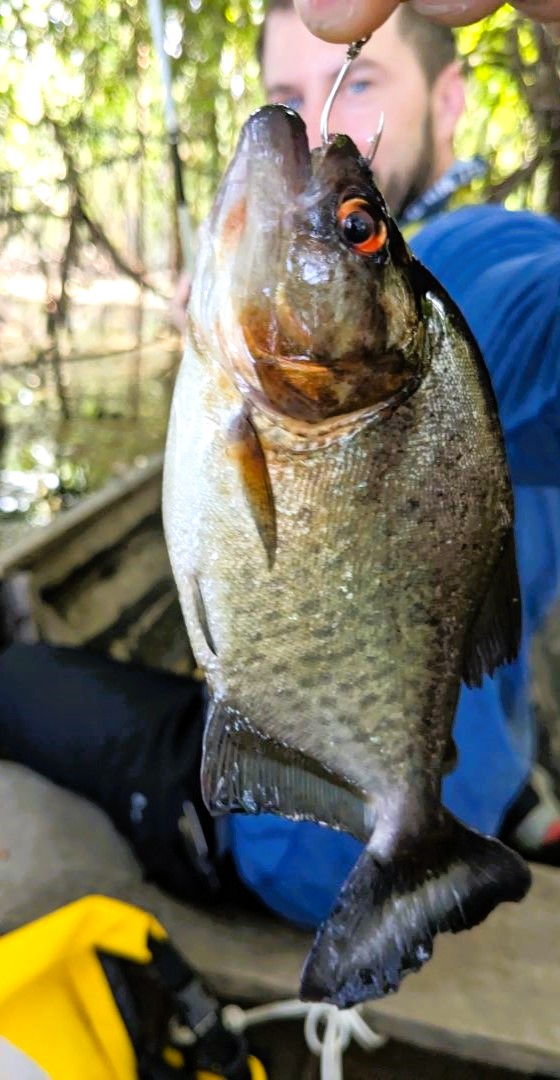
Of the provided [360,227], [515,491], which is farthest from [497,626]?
[515,491]

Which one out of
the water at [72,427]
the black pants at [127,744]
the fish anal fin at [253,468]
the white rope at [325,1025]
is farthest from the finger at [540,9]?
the water at [72,427]

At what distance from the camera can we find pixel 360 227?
0.69m

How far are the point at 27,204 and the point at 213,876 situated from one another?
4.57 m


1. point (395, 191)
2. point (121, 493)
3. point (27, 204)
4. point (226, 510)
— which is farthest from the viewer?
point (27, 204)

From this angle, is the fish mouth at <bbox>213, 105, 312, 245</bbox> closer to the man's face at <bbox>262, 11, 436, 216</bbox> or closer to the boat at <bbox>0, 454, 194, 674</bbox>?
the man's face at <bbox>262, 11, 436, 216</bbox>

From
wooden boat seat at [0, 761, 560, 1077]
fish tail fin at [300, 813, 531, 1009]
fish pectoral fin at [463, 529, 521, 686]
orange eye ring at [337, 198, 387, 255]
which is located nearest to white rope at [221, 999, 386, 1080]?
wooden boat seat at [0, 761, 560, 1077]

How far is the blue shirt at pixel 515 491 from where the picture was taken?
1078 mm

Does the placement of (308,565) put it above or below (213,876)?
above

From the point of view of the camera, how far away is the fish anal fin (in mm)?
748

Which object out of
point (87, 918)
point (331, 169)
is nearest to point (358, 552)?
point (331, 169)

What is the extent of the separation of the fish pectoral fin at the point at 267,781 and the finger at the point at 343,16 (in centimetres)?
66

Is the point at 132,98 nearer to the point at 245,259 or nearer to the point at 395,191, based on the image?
the point at 395,191

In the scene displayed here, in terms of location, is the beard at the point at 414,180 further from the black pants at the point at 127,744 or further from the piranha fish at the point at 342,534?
the black pants at the point at 127,744

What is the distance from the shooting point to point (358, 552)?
2.49 feet
